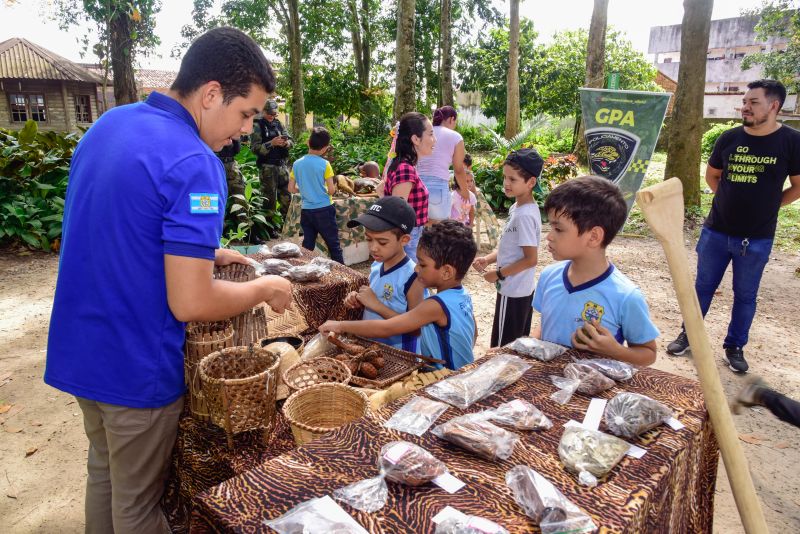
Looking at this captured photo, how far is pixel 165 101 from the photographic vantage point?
Answer: 157 centimetres

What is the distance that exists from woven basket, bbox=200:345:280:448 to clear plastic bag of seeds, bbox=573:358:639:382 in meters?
1.08

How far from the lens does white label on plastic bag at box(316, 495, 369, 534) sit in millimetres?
1025

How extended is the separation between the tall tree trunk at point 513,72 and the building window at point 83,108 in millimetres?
19444

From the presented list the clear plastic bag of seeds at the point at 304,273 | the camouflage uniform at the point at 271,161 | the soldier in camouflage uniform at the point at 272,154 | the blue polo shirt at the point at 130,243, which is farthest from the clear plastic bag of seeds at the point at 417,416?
the camouflage uniform at the point at 271,161

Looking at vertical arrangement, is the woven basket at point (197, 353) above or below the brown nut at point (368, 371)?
above

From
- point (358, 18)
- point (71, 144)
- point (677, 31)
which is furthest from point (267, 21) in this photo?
point (677, 31)

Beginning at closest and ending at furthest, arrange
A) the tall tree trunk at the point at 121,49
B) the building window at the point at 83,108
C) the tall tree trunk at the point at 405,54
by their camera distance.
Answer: the tall tree trunk at the point at 121,49
the tall tree trunk at the point at 405,54
the building window at the point at 83,108

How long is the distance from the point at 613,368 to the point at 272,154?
22.9 ft

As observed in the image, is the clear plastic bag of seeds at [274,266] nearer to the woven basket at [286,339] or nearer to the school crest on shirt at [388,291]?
the woven basket at [286,339]

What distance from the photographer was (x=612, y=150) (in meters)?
6.21

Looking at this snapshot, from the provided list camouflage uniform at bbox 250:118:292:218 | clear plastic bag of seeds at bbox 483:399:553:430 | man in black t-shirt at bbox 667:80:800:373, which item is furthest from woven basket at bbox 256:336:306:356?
camouflage uniform at bbox 250:118:292:218

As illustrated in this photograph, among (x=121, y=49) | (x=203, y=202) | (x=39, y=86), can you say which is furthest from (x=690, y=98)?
(x=39, y=86)

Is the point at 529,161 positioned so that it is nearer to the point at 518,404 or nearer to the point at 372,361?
the point at 372,361

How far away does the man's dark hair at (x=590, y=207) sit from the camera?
217 centimetres
